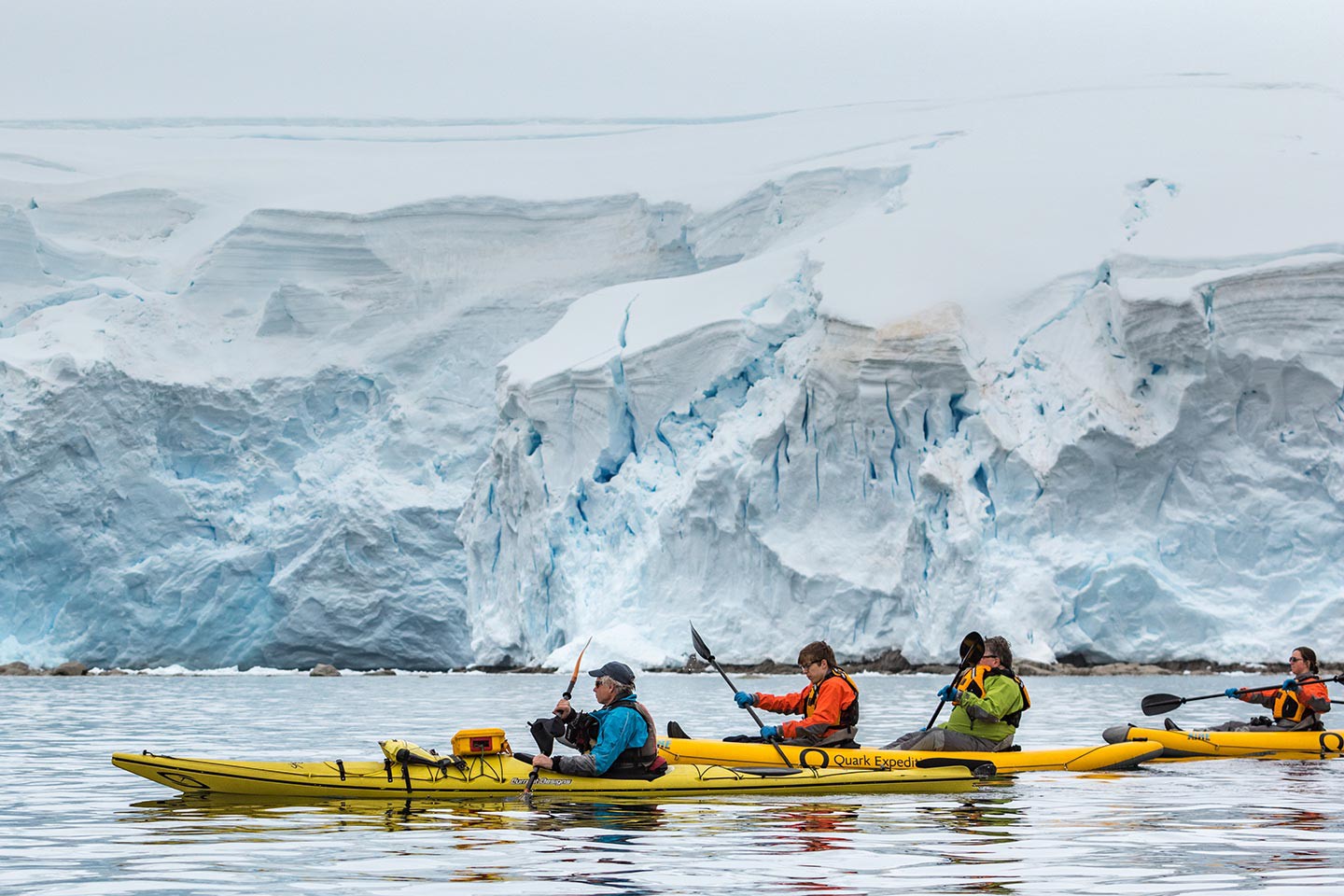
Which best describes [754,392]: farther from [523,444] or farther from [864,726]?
[864,726]

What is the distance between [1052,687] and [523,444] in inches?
458

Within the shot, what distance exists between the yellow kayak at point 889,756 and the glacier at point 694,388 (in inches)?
568

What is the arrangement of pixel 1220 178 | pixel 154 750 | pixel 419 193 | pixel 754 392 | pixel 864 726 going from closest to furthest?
1. pixel 154 750
2. pixel 864 726
3. pixel 754 392
4. pixel 1220 178
5. pixel 419 193

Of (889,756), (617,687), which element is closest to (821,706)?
(889,756)

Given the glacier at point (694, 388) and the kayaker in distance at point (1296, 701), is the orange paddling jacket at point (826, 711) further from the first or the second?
the glacier at point (694, 388)

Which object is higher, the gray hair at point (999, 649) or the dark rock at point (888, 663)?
the gray hair at point (999, 649)

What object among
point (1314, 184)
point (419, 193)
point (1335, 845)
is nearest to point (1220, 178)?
point (1314, 184)

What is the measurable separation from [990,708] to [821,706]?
3.32ft

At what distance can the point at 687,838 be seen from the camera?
693 cm

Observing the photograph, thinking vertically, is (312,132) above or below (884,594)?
above

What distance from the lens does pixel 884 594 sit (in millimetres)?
26188

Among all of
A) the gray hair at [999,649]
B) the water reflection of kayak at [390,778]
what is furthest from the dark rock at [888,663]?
the water reflection of kayak at [390,778]

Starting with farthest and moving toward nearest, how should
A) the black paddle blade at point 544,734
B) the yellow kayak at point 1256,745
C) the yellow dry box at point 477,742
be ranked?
the yellow kayak at point 1256,745
the yellow dry box at point 477,742
the black paddle blade at point 544,734

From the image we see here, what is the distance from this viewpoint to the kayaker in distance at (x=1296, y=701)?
39.1ft
